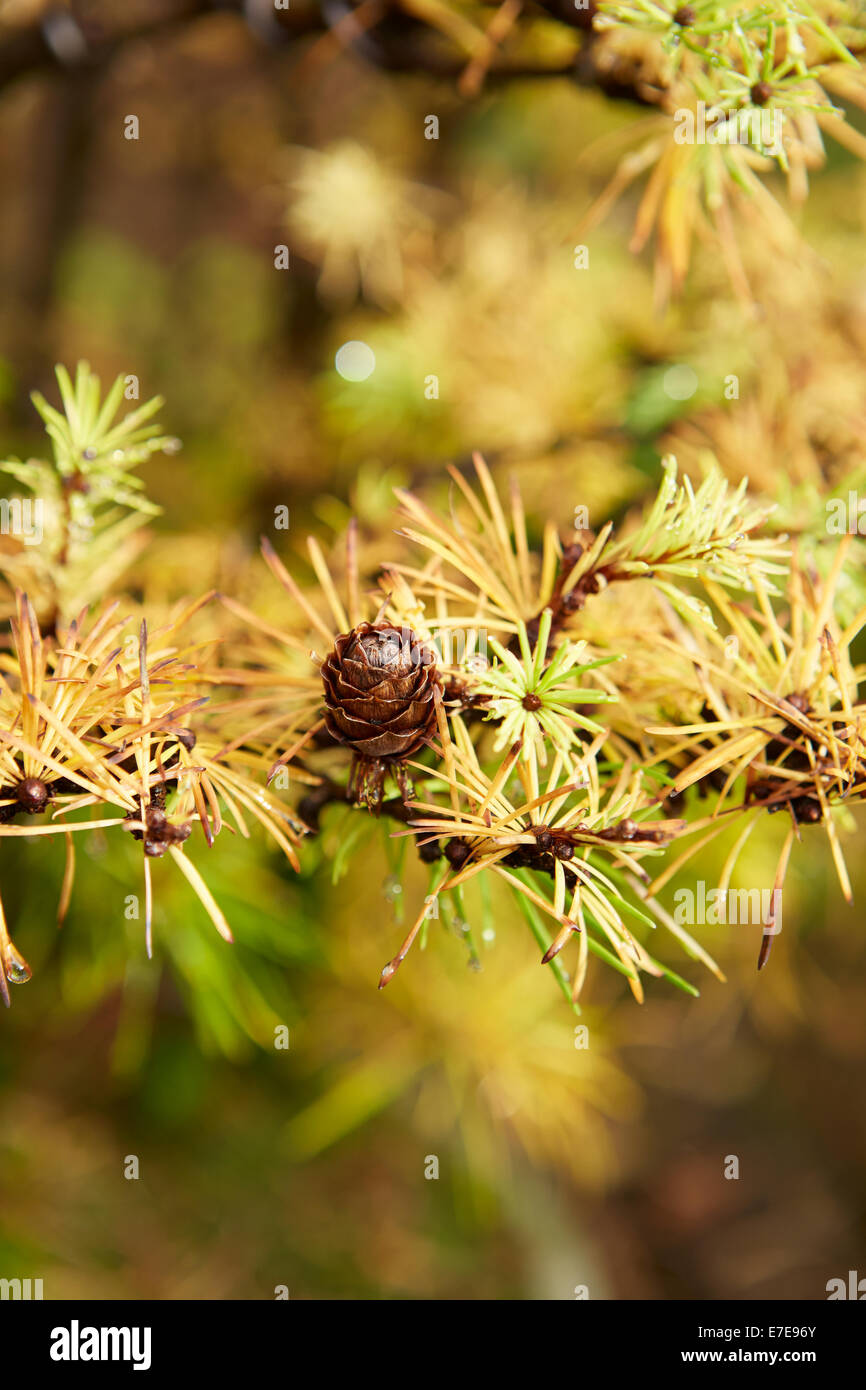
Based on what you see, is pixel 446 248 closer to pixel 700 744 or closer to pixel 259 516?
pixel 259 516

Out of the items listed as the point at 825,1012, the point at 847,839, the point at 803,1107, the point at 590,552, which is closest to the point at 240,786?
the point at 590,552

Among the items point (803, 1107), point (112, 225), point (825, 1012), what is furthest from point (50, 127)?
point (803, 1107)

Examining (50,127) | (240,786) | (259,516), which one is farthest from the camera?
(50,127)

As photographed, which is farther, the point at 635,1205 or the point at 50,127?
the point at 635,1205

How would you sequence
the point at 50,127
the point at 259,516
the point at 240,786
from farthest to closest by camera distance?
the point at 50,127
the point at 259,516
the point at 240,786
